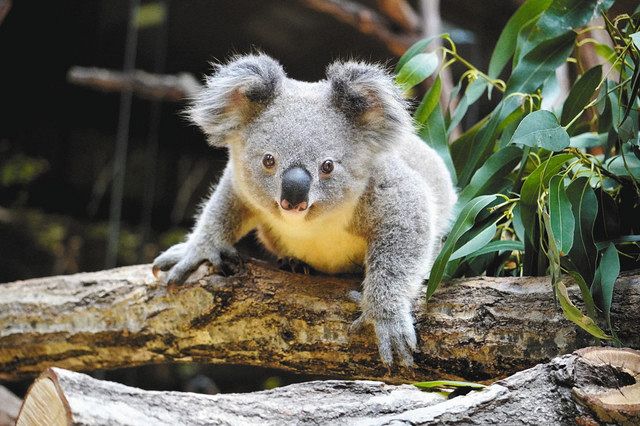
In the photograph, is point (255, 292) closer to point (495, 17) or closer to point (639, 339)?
point (639, 339)

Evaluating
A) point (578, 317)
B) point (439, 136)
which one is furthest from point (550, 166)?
point (439, 136)

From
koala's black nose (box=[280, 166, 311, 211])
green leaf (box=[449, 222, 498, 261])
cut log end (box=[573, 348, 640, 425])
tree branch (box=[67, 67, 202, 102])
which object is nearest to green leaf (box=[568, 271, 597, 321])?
cut log end (box=[573, 348, 640, 425])

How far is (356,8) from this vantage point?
574cm

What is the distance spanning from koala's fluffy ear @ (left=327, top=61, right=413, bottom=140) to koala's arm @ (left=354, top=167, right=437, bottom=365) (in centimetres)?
23

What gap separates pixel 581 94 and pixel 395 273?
99 centimetres

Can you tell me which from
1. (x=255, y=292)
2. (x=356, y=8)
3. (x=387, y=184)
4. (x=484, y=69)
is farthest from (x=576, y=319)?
(x=484, y=69)

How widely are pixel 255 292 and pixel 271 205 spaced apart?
38cm

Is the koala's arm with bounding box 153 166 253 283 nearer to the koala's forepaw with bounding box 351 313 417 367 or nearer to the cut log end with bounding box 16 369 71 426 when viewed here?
the koala's forepaw with bounding box 351 313 417 367

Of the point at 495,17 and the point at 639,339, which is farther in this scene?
the point at 495,17

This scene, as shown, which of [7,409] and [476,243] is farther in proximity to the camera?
[7,409]

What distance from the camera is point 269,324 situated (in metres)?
2.79

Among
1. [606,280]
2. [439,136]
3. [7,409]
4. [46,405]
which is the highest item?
[439,136]

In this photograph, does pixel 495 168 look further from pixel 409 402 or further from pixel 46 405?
pixel 46 405

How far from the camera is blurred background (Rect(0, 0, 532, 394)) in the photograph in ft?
20.1
